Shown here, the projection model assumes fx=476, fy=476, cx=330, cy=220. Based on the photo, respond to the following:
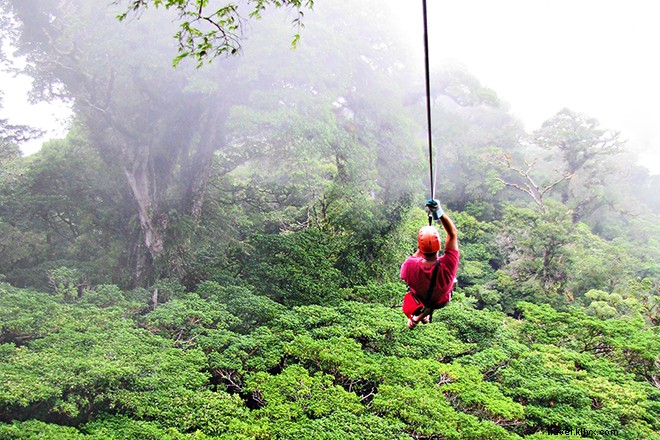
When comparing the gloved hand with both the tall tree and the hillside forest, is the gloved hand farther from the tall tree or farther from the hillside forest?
the tall tree

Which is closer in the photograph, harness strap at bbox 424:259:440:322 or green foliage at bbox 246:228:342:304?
harness strap at bbox 424:259:440:322

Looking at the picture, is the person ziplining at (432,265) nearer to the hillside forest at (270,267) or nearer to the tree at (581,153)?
the hillside forest at (270,267)

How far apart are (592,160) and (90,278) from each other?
19.1m

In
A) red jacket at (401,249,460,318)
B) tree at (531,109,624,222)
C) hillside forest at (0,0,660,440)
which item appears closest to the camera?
red jacket at (401,249,460,318)

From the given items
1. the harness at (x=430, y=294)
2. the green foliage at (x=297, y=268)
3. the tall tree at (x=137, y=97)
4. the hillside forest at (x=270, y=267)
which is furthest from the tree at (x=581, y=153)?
the harness at (x=430, y=294)

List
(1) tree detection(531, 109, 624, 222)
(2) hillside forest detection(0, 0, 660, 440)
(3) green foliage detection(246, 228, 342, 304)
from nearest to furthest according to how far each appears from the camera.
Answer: (2) hillside forest detection(0, 0, 660, 440) → (3) green foliage detection(246, 228, 342, 304) → (1) tree detection(531, 109, 624, 222)

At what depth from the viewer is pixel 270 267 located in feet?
30.0

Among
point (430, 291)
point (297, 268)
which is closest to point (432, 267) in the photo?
point (430, 291)

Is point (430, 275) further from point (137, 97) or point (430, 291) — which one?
point (137, 97)

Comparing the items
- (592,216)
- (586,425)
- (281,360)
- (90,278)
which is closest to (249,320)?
(281,360)

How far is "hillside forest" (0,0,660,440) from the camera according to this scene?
5996mm

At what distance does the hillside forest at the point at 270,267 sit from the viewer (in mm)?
5996

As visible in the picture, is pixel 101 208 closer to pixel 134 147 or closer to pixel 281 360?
pixel 134 147

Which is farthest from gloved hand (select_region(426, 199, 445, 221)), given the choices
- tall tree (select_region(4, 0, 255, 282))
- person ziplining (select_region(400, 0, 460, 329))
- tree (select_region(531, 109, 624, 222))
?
tree (select_region(531, 109, 624, 222))
